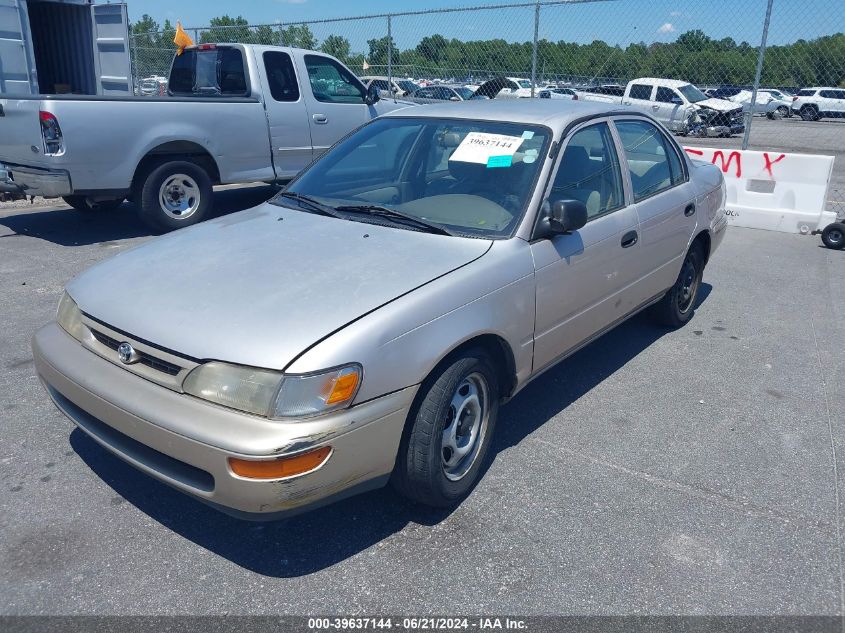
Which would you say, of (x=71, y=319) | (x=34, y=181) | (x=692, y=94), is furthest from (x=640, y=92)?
(x=71, y=319)

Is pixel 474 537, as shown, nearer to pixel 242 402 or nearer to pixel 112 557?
pixel 242 402

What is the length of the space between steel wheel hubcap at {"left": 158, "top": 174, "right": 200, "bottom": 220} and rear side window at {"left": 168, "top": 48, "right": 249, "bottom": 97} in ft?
4.69

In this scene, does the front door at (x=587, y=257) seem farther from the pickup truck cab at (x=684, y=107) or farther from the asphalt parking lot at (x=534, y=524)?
the pickup truck cab at (x=684, y=107)

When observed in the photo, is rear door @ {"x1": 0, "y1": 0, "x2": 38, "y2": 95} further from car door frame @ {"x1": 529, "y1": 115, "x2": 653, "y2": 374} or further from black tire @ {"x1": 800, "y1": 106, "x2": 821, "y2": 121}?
black tire @ {"x1": 800, "y1": 106, "x2": 821, "y2": 121}

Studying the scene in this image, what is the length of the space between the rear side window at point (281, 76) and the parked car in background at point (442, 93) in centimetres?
597

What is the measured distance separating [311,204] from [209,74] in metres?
6.03

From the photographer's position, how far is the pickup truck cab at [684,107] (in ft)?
64.4

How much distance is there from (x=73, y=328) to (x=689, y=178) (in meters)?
4.17

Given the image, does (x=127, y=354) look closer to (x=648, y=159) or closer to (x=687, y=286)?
(x=648, y=159)

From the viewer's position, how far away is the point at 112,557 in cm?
283

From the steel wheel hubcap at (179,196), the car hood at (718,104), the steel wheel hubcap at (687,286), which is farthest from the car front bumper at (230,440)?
the car hood at (718,104)

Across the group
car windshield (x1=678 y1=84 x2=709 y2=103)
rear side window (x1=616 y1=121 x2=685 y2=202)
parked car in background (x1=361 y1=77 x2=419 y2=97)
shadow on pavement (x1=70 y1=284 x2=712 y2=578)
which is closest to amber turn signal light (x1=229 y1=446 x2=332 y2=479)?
shadow on pavement (x1=70 y1=284 x2=712 y2=578)

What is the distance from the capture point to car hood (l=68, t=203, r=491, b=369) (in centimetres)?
265

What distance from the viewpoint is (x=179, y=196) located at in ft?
26.6
